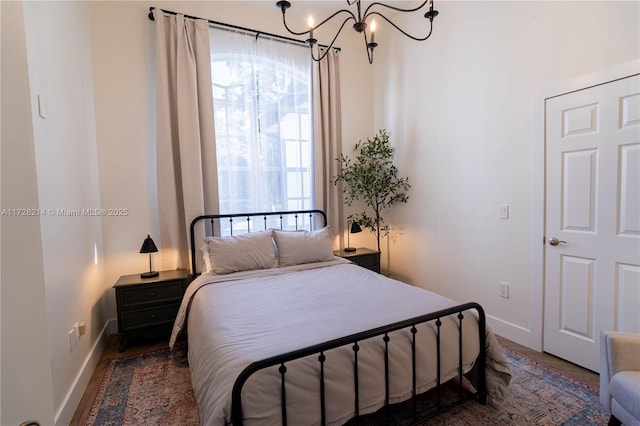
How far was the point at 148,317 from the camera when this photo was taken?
2695mm

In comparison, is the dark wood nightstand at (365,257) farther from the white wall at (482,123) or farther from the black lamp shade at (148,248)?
the black lamp shade at (148,248)

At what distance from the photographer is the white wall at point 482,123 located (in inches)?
88.0

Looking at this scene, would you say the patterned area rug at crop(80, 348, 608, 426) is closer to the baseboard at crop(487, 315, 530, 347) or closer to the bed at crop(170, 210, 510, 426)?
the bed at crop(170, 210, 510, 426)

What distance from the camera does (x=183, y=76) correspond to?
2.97 m

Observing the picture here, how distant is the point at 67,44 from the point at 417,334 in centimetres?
296

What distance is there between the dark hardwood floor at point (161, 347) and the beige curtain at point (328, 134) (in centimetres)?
208

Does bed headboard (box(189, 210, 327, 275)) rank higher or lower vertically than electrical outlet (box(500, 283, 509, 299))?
higher

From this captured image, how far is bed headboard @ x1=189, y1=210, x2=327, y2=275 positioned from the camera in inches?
121

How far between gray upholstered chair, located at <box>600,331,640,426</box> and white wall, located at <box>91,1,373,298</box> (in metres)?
3.35

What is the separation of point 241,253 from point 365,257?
4.87 feet

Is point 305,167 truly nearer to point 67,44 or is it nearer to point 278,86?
point 278,86

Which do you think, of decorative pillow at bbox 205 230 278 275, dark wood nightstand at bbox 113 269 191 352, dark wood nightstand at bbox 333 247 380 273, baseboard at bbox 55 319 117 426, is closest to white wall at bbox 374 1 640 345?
dark wood nightstand at bbox 333 247 380 273

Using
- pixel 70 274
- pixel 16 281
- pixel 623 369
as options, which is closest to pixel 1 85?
pixel 16 281

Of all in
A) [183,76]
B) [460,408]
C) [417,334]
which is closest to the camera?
[417,334]
